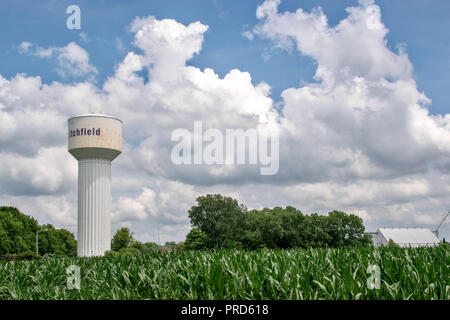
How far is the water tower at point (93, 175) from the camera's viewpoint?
3186 cm

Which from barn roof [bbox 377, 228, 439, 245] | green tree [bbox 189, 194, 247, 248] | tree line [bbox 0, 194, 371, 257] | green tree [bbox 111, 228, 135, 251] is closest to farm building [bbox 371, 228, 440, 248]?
barn roof [bbox 377, 228, 439, 245]

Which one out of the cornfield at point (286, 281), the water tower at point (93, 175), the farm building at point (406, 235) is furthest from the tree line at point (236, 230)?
the cornfield at point (286, 281)

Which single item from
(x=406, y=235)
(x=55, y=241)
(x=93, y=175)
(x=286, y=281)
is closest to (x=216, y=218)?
(x=93, y=175)

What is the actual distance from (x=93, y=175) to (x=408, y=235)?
61116mm

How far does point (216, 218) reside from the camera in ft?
182

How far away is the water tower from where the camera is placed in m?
31.9

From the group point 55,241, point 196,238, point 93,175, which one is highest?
point 93,175

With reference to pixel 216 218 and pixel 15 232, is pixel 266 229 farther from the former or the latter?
pixel 15 232

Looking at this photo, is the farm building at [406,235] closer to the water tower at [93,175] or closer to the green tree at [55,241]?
the green tree at [55,241]

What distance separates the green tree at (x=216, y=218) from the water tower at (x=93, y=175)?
2315 cm

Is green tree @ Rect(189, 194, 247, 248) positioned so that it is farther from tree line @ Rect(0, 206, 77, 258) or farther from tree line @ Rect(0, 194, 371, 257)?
tree line @ Rect(0, 206, 77, 258)
